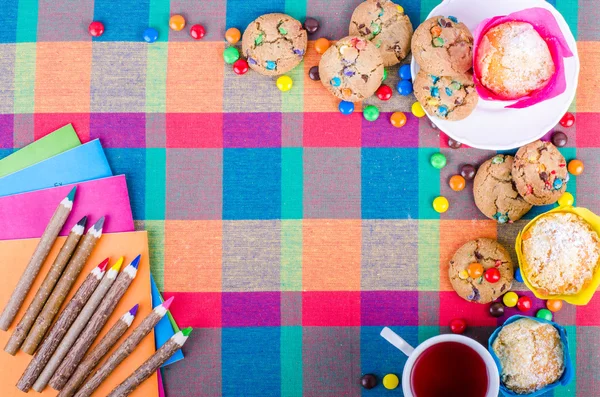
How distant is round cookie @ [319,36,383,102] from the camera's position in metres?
1.12

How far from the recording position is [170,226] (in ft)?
4.02

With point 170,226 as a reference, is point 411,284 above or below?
below

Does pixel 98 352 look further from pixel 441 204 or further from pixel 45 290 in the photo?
pixel 441 204

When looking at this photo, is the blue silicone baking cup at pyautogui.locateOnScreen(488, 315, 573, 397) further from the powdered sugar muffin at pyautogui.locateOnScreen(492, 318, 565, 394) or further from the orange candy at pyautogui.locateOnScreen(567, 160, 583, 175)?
the orange candy at pyautogui.locateOnScreen(567, 160, 583, 175)

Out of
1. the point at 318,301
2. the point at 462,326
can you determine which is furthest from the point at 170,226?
the point at 462,326

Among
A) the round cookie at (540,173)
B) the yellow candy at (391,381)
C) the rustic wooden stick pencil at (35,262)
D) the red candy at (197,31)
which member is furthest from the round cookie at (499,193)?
the rustic wooden stick pencil at (35,262)

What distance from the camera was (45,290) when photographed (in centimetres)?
118

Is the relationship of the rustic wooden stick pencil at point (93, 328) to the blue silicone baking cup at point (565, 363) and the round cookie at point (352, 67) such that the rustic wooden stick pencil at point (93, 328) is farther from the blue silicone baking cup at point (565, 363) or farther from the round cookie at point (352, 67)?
the blue silicone baking cup at point (565, 363)

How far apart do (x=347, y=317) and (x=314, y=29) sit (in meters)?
0.68

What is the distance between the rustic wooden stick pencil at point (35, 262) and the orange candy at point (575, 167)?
1.15 metres

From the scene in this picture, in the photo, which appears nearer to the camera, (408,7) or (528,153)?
(528,153)

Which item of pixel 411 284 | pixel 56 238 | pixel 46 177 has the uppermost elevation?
pixel 46 177

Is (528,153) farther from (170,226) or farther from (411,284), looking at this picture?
(170,226)

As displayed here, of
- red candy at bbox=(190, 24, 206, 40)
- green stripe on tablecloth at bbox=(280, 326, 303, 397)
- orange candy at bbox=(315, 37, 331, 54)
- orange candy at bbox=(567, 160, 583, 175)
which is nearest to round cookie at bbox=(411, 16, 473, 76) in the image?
orange candy at bbox=(315, 37, 331, 54)
